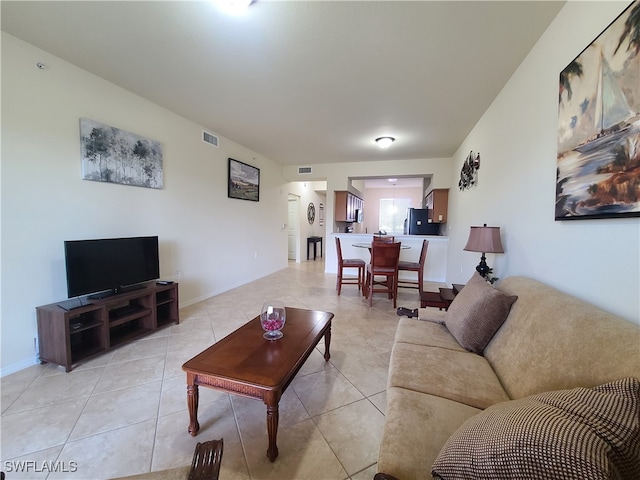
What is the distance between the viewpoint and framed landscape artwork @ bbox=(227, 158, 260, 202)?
14.7ft

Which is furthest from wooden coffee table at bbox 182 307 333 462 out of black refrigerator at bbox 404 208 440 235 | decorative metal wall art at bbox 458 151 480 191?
black refrigerator at bbox 404 208 440 235

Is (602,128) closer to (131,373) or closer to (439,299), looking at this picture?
(439,299)

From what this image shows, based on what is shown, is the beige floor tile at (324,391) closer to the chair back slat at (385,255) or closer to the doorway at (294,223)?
the chair back slat at (385,255)

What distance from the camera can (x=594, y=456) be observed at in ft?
1.71

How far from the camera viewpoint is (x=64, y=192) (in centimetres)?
231

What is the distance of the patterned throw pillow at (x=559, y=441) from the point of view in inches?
20.7

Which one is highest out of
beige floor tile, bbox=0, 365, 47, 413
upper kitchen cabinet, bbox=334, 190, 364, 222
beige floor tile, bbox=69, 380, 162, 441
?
upper kitchen cabinet, bbox=334, 190, 364, 222

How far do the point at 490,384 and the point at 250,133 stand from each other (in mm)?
4165

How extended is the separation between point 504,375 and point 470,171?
9.96 feet

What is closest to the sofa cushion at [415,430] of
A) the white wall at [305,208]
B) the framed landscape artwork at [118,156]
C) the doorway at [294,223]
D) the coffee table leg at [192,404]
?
the coffee table leg at [192,404]

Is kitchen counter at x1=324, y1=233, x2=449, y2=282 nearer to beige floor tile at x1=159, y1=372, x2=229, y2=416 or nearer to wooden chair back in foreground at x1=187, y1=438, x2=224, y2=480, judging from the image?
beige floor tile at x1=159, y1=372, x2=229, y2=416

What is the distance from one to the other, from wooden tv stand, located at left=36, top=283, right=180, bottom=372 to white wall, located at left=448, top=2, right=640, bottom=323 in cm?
341

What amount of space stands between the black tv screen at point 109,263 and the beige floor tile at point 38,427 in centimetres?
88
